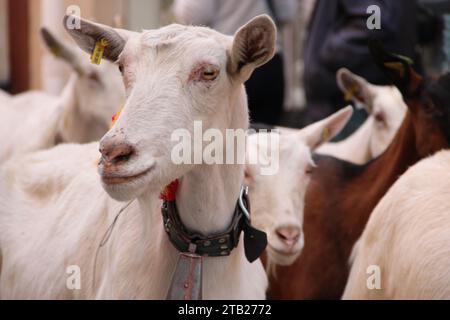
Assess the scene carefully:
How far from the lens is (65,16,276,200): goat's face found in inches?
136

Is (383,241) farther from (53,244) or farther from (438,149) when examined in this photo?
(53,244)

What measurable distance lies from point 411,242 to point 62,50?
3.82 m

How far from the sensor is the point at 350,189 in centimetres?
555

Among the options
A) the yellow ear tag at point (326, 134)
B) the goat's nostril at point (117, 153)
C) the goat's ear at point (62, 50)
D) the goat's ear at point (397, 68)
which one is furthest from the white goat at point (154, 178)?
the goat's ear at point (62, 50)

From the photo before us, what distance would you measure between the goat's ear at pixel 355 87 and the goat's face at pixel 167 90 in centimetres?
221

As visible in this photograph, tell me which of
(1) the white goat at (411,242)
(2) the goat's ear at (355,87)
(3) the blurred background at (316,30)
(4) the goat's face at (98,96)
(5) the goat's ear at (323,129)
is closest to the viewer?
(1) the white goat at (411,242)

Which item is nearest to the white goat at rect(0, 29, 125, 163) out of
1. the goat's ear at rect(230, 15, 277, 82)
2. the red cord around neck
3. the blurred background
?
the blurred background

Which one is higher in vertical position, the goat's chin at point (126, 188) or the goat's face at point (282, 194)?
the goat's chin at point (126, 188)

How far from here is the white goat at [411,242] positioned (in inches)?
163

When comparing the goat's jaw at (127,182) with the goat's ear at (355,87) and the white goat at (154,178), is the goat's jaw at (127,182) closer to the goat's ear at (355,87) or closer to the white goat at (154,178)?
the white goat at (154,178)

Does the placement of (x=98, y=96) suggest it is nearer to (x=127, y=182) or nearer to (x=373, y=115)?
(x=373, y=115)

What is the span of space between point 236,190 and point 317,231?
5.12 ft

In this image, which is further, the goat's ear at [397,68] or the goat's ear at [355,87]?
the goat's ear at [355,87]

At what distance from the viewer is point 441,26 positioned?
729cm
